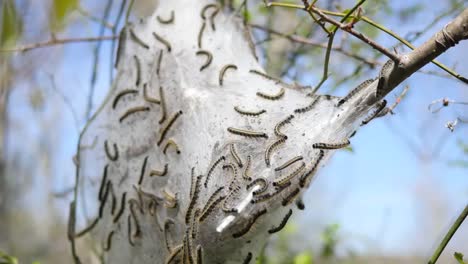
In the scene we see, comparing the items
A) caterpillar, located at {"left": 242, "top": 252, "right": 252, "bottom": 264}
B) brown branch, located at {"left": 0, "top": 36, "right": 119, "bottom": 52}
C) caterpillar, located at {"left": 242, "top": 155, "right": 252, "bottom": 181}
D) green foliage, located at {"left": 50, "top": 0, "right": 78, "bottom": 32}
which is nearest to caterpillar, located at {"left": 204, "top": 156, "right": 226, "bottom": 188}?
caterpillar, located at {"left": 242, "top": 155, "right": 252, "bottom": 181}

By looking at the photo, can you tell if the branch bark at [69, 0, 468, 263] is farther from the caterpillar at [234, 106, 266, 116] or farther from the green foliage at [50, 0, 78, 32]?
the green foliage at [50, 0, 78, 32]

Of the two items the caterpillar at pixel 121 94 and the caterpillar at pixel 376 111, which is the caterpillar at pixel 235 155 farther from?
the caterpillar at pixel 121 94

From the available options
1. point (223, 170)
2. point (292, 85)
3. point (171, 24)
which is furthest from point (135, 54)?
point (223, 170)

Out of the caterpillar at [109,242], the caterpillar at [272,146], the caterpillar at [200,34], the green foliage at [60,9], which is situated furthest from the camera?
the green foliage at [60,9]

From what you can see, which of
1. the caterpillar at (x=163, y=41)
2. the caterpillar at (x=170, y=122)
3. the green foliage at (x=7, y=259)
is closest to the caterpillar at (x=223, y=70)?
the caterpillar at (x=170, y=122)

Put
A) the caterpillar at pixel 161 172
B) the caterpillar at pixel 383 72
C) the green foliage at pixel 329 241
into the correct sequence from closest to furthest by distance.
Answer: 1. the caterpillar at pixel 383 72
2. the caterpillar at pixel 161 172
3. the green foliage at pixel 329 241

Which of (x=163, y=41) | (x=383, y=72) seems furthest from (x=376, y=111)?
(x=163, y=41)

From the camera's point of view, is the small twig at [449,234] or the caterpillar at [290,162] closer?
the small twig at [449,234]

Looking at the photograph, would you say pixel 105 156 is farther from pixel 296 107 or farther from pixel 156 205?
pixel 296 107

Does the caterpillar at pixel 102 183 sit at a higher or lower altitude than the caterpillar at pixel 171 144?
higher
